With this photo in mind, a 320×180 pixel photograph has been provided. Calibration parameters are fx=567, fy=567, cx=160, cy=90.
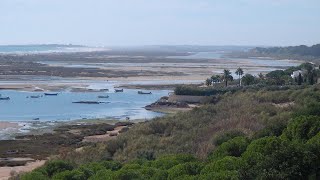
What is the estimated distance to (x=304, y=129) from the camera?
2125 centimetres

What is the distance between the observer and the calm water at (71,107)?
55719 mm

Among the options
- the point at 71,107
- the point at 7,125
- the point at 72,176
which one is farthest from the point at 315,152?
the point at 71,107

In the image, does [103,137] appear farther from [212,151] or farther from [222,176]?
[222,176]

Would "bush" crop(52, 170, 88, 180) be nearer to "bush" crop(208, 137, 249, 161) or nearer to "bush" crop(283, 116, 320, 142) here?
"bush" crop(208, 137, 249, 161)

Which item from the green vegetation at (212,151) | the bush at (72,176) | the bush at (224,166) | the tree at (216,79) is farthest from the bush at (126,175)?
the tree at (216,79)

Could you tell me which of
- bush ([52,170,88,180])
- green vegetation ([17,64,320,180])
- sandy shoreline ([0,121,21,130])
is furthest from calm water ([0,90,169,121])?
bush ([52,170,88,180])

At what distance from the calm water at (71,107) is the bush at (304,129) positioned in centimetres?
3335

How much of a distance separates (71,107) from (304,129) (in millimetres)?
43611

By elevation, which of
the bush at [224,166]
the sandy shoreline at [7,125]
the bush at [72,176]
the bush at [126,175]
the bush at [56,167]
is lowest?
the sandy shoreline at [7,125]

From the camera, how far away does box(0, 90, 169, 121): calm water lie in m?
55.7

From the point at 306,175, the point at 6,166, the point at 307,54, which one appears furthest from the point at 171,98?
the point at 307,54

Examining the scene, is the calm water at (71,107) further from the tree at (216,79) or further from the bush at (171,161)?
the bush at (171,161)

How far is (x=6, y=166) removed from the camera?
109ft

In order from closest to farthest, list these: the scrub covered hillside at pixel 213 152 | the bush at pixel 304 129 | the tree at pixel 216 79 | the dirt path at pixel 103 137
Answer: the scrub covered hillside at pixel 213 152, the bush at pixel 304 129, the dirt path at pixel 103 137, the tree at pixel 216 79
